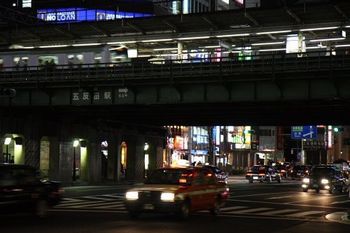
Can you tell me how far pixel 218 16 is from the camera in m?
52.1

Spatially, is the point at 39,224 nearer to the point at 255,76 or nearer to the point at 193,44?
the point at 255,76

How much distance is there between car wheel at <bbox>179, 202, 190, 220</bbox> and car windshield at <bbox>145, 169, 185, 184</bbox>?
80 centimetres

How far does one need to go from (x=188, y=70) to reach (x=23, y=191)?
22.0 metres

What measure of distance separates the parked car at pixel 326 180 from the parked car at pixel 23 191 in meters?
23.3

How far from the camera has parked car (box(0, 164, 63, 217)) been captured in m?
17.5

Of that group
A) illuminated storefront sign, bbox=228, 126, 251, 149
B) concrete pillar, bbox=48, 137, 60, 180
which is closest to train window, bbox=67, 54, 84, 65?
concrete pillar, bbox=48, 137, 60, 180

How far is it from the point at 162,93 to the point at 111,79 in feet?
11.9

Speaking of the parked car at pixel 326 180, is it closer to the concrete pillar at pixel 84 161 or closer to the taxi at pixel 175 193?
the taxi at pixel 175 193

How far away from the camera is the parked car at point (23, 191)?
57.5 ft

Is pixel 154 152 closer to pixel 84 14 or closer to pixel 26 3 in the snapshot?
pixel 84 14

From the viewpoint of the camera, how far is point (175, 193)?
59.0ft

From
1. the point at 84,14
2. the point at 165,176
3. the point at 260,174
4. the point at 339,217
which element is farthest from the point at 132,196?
the point at 84,14

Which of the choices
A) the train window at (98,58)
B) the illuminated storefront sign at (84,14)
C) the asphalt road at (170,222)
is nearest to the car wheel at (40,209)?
the asphalt road at (170,222)

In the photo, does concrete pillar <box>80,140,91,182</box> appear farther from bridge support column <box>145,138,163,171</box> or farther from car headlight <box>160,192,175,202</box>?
car headlight <box>160,192,175,202</box>
